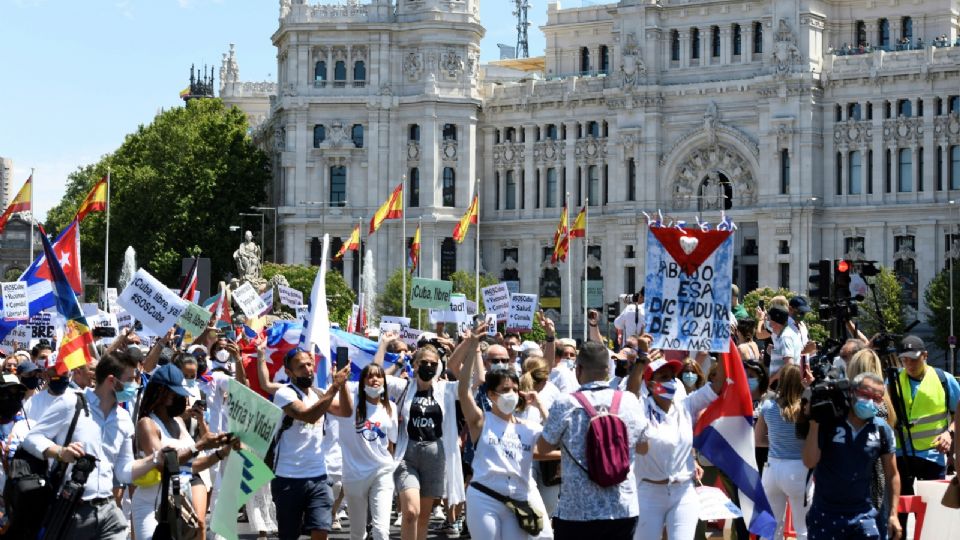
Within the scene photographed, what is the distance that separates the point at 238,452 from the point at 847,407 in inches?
177

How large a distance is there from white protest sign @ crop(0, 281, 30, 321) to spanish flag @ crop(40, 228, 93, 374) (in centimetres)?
431

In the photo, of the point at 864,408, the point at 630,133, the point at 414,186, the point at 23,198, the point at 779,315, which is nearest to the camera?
the point at 864,408

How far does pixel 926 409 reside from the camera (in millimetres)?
17484

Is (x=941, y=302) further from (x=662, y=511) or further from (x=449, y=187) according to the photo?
(x=662, y=511)

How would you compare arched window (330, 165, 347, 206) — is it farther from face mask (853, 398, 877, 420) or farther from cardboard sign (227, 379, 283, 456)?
cardboard sign (227, 379, 283, 456)

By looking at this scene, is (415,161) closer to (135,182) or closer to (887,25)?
(135,182)

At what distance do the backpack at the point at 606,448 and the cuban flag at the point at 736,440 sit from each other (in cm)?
270

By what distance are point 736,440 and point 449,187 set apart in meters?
72.8

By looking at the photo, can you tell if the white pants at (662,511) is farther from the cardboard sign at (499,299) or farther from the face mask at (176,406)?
the cardboard sign at (499,299)

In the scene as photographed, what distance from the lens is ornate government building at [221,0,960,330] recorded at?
3150 inches

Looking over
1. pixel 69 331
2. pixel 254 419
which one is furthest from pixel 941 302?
pixel 254 419

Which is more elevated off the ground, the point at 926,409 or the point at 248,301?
the point at 248,301

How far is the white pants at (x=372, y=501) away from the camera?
1784cm

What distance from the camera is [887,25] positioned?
82.7 m
